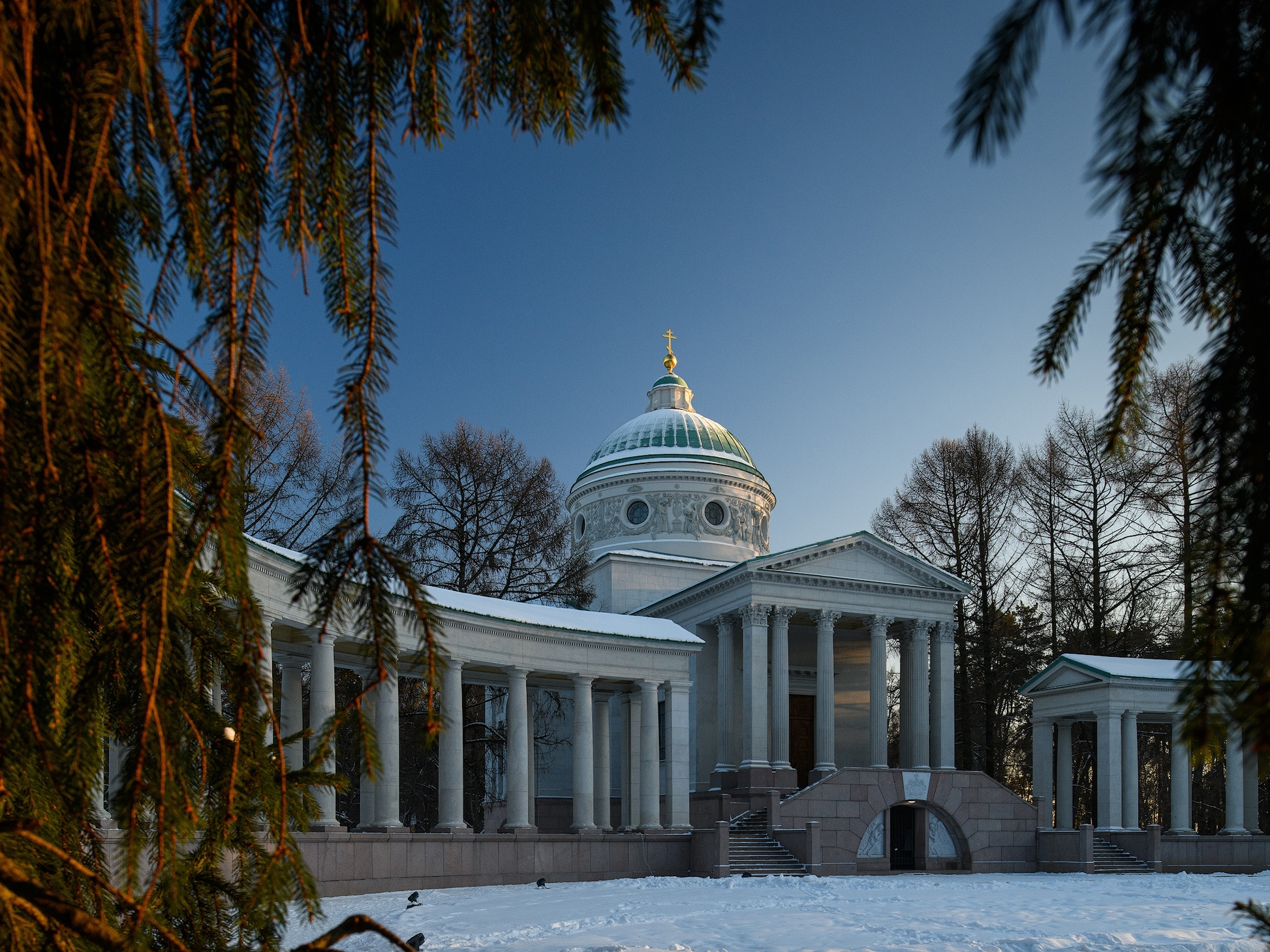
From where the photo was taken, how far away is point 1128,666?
4472cm

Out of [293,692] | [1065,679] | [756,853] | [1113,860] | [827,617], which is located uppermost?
[827,617]

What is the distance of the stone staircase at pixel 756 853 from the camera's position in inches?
1438

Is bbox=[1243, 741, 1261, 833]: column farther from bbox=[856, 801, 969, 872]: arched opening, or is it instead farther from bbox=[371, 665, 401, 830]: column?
bbox=[371, 665, 401, 830]: column

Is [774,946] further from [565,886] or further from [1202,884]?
[1202,884]

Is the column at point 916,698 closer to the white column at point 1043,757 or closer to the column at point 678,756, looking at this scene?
the white column at point 1043,757

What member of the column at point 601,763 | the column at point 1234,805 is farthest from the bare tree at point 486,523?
the column at point 1234,805

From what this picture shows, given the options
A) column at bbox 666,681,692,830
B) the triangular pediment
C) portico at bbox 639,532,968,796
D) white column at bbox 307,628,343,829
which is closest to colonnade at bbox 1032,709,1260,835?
portico at bbox 639,532,968,796

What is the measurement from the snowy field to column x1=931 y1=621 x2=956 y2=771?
45.7 ft

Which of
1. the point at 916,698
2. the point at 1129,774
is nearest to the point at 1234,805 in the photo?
the point at 1129,774

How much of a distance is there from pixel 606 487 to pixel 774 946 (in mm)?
45898

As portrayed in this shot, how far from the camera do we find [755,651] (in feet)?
154

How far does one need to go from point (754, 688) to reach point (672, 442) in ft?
65.5

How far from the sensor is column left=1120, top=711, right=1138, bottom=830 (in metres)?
44.3

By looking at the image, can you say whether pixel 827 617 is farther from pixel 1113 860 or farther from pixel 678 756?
pixel 1113 860
